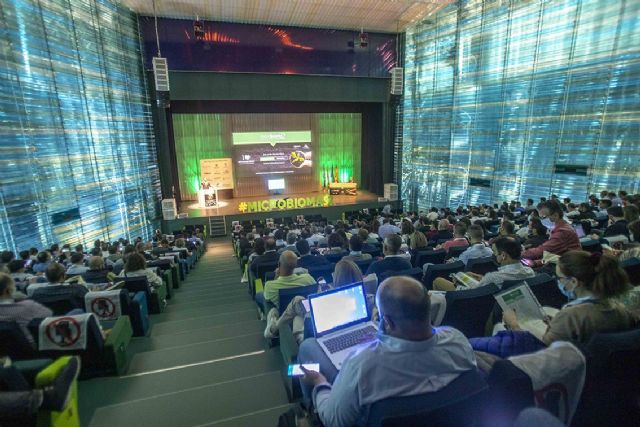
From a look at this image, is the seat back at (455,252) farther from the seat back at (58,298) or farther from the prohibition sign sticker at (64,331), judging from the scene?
the seat back at (58,298)

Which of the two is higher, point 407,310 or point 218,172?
point 407,310

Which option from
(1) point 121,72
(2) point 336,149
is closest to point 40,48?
(1) point 121,72

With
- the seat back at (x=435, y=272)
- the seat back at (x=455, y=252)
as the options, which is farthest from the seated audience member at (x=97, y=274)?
the seat back at (x=455, y=252)

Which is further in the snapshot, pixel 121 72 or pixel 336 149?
pixel 336 149

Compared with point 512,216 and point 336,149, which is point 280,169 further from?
point 512,216

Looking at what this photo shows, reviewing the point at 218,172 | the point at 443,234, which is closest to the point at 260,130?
the point at 218,172

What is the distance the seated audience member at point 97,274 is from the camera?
473cm

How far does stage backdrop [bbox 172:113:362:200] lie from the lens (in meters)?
18.0

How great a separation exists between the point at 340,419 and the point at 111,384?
8.26 feet

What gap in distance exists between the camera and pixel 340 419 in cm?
142

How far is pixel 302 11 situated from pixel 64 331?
1366cm

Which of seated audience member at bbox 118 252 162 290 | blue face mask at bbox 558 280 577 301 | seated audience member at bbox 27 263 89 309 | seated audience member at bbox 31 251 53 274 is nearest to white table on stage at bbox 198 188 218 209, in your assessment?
seated audience member at bbox 31 251 53 274

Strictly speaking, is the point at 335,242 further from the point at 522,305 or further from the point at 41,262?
the point at 41,262

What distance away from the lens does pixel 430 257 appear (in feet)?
15.7
